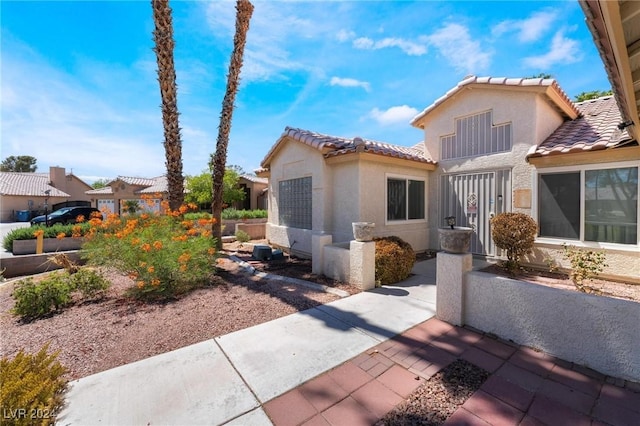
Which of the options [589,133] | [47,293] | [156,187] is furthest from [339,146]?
[156,187]

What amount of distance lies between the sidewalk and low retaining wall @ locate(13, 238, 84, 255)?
13553 millimetres

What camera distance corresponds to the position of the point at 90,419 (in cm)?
272

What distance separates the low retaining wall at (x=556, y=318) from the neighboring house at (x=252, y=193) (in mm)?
28479

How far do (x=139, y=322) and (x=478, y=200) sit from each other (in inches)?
418

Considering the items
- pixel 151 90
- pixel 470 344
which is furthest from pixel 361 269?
pixel 151 90

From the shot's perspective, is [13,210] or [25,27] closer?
→ [25,27]

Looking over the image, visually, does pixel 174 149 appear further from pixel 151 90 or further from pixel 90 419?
pixel 90 419

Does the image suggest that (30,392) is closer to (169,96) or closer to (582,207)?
(169,96)

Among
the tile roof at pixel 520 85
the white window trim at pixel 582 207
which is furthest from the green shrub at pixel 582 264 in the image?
the tile roof at pixel 520 85

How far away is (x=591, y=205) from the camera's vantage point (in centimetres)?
750

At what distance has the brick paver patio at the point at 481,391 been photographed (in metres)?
2.71

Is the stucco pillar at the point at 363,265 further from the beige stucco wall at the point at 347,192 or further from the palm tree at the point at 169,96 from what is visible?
the palm tree at the point at 169,96

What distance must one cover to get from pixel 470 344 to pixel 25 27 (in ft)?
38.9

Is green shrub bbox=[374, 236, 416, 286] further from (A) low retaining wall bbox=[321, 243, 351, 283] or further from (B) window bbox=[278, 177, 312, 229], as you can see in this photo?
(B) window bbox=[278, 177, 312, 229]
